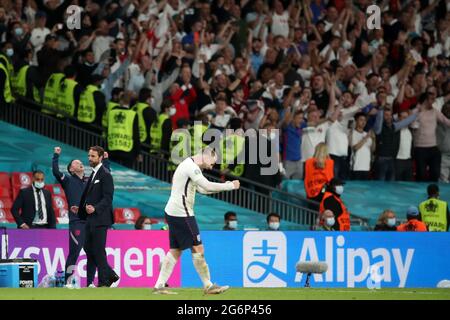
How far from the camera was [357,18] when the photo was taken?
3347 cm

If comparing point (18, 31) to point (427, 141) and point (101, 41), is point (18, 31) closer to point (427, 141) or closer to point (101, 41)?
point (101, 41)

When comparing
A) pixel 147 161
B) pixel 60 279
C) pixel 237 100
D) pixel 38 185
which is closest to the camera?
pixel 60 279

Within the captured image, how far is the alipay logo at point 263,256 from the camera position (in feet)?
84.4

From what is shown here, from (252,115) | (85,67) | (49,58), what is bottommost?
(252,115)

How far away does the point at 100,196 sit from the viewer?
22.0 metres

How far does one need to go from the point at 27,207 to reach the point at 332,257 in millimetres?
5490

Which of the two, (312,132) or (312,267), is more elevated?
(312,132)

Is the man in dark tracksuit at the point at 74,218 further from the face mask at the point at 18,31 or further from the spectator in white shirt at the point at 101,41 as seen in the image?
the spectator in white shirt at the point at 101,41

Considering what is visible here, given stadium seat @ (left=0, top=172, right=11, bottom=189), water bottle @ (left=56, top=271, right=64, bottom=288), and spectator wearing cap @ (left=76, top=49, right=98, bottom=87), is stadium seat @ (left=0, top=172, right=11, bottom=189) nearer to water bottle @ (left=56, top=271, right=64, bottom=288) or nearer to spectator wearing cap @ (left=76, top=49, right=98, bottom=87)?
spectator wearing cap @ (left=76, top=49, right=98, bottom=87)

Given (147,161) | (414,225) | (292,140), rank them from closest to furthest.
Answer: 1. (414,225)
2. (292,140)
3. (147,161)

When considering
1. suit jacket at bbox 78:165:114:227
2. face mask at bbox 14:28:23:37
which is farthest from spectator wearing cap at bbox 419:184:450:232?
face mask at bbox 14:28:23:37

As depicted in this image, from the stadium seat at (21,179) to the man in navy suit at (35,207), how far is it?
2.45m

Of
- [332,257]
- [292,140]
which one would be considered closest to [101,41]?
[292,140]

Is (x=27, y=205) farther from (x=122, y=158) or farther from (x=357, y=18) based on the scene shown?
(x=357, y=18)
